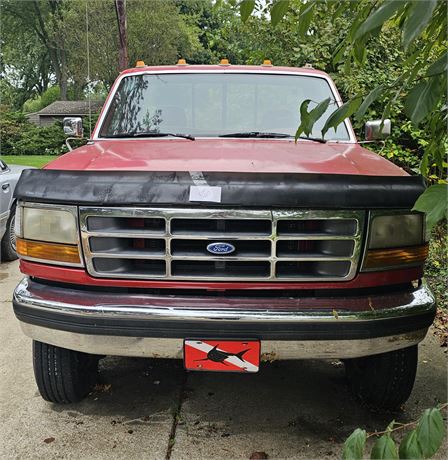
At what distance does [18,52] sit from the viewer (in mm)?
42719

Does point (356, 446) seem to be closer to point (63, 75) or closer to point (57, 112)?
point (57, 112)

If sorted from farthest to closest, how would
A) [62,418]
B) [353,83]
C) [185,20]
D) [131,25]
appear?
1. [185,20]
2. [131,25]
3. [353,83]
4. [62,418]

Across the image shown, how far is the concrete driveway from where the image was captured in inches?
99.8

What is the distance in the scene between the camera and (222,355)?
228cm

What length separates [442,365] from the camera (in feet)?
11.4

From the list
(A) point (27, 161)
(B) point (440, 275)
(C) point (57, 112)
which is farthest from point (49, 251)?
(C) point (57, 112)

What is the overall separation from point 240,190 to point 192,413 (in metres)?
1.35

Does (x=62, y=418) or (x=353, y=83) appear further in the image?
(x=353, y=83)

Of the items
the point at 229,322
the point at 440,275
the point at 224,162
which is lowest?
the point at 440,275

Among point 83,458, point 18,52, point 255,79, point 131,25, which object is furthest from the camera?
point 18,52

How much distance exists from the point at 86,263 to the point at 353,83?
5.60 m

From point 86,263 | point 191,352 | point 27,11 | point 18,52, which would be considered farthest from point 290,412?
point 18,52

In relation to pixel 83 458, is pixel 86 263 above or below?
above

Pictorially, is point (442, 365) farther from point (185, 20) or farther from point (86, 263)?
point (185, 20)
